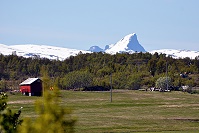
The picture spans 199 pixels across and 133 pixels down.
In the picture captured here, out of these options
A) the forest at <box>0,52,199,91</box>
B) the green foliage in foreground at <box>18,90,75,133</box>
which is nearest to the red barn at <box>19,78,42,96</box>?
the forest at <box>0,52,199,91</box>

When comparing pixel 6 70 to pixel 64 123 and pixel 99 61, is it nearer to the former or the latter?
pixel 99 61

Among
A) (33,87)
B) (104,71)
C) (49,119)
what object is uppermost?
(104,71)

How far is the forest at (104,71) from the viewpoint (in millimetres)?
104250

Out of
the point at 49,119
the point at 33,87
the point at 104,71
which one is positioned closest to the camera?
the point at 49,119

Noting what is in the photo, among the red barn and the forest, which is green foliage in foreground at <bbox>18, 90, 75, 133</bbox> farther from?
the forest

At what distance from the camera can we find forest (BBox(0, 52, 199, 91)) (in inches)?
4104

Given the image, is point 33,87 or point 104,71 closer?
point 33,87

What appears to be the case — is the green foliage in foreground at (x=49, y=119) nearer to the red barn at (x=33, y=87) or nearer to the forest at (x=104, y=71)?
the red barn at (x=33, y=87)

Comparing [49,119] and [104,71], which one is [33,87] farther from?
[49,119]

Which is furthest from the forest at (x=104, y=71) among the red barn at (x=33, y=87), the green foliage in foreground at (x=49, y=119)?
the green foliage in foreground at (x=49, y=119)

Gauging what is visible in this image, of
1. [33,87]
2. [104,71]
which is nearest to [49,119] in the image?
[33,87]

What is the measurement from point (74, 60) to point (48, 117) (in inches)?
5534

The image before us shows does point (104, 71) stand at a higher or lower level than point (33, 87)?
higher

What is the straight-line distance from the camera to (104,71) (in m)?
128
